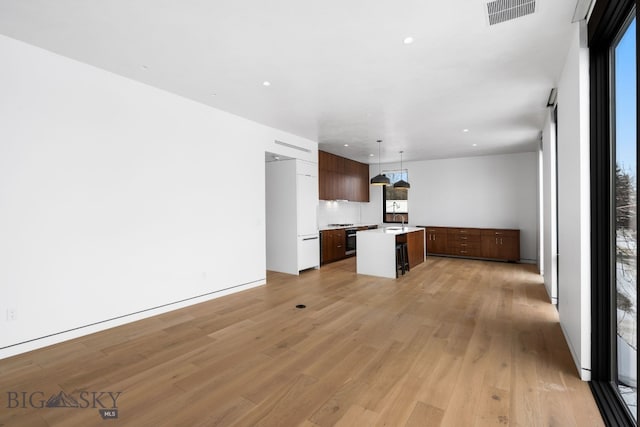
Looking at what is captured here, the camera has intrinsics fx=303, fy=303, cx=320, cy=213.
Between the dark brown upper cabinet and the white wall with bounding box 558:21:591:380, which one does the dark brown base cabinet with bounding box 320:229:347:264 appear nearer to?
the dark brown upper cabinet

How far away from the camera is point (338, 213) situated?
923 cm

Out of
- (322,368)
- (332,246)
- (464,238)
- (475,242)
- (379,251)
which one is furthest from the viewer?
(464,238)

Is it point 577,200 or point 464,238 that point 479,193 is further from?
point 577,200

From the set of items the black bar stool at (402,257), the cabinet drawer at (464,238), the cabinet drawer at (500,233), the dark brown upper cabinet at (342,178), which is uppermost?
the dark brown upper cabinet at (342,178)

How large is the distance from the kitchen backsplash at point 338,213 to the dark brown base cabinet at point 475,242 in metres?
2.37

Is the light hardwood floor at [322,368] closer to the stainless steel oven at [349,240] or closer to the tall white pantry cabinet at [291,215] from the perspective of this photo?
the tall white pantry cabinet at [291,215]

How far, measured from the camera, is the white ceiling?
2412mm

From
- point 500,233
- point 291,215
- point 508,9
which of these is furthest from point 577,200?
point 500,233

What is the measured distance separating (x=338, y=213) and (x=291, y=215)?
3.03m

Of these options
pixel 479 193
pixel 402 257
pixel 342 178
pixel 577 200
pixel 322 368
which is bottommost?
pixel 322 368

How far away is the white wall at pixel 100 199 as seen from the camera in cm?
285

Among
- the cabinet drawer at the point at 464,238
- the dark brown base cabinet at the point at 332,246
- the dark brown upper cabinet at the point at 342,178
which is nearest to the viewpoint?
the dark brown base cabinet at the point at 332,246

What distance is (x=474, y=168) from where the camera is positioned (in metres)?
8.59

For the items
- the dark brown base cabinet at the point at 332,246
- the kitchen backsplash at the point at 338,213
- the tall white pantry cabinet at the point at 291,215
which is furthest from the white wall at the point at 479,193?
the tall white pantry cabinet at the point at 291,215
